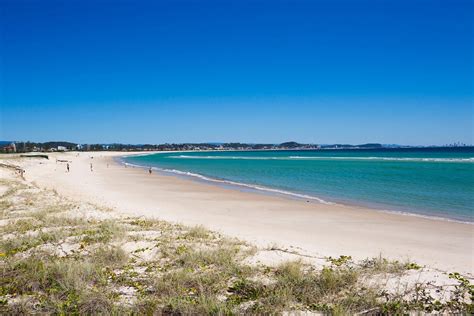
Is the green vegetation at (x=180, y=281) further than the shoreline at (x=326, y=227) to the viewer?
No

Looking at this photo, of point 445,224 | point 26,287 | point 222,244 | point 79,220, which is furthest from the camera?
point 445,224

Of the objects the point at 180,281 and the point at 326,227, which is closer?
the point at 180,281

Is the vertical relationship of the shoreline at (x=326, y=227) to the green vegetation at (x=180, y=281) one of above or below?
below

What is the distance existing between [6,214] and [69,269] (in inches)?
321

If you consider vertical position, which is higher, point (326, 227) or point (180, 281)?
point (180, 281)

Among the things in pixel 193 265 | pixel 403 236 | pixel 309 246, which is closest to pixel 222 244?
pixel 193 265

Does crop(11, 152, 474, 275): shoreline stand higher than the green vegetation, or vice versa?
the green vegetation

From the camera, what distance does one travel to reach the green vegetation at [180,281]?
5.24 meters

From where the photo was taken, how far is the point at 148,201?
19.7m

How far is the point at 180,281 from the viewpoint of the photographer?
609 centimetres

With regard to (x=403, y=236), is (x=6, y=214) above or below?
above

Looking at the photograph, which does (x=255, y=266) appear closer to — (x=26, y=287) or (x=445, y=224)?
(x=26, y=287)

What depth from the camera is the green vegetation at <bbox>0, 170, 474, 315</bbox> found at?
5242mm

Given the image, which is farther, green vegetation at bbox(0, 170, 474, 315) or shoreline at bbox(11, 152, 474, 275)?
shoreline at bbox(11, 152, 474, 275)
